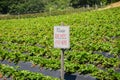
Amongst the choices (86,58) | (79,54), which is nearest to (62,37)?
(86,58)

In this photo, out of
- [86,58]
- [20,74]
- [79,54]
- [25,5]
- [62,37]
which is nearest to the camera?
[62,37]

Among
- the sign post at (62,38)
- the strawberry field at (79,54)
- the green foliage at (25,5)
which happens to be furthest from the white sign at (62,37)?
the green foliage at (25,5)

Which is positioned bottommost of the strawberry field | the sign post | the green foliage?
the green foliage

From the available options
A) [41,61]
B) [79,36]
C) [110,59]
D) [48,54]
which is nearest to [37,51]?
[48,54]

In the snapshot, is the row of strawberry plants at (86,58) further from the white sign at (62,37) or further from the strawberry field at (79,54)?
the white sign at (62,37)

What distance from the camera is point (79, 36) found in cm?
1653

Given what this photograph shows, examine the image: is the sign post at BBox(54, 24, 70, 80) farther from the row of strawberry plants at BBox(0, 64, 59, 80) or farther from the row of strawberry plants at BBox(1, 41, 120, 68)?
the row of strawberry plants at BBox(1, 41, 120, 68)

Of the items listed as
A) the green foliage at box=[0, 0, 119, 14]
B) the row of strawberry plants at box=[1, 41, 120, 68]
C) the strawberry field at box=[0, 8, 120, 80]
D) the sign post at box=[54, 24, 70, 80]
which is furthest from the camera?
the green foliage at box=[0, 0, 119, 14]

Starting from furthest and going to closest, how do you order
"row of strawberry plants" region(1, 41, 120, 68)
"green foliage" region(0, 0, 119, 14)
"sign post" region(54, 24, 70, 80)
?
"green foliage" region(0, 0, 119, 14) < "row of strawberry plants" region(1, 41, 120, 68) < "sign post" region(54, 24, 70, 80)

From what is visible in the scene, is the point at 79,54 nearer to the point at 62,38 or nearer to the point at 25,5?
the point at 62,38

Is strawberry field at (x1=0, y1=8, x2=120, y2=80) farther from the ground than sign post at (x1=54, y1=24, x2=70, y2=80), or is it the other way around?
sign post at (x1=54, y1=24, x2=70, y2=80)

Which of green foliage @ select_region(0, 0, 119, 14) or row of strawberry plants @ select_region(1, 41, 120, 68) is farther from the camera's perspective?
green foliage @ select_region(0, 0, 119, 14)

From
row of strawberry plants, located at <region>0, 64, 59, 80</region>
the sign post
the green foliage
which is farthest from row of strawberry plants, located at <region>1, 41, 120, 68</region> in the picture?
the green foliage

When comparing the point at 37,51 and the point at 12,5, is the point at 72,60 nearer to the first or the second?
the point at 37,51
